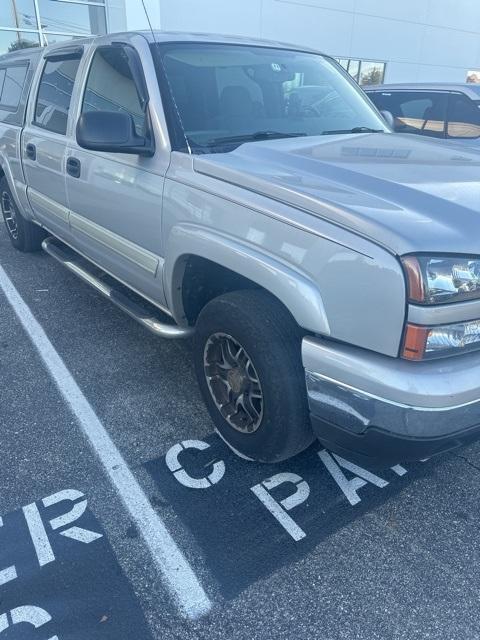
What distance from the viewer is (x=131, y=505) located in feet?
7.65

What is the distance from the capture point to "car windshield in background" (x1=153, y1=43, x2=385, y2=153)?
2.81 metres

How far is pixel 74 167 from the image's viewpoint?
11.5 ft

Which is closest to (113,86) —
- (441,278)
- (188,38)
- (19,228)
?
(188,38)

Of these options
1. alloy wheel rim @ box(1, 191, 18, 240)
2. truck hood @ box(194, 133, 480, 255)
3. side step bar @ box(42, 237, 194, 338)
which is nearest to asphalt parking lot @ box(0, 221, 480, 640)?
side step bar @ box(42, 237, 194, 338)

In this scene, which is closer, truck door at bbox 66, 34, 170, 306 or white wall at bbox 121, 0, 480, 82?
truck door at bbox 66, 34, 170, 306

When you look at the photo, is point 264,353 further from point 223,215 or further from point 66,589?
point 66,589

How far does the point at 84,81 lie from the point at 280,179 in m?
2.05

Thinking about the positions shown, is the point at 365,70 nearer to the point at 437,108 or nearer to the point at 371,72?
the point at 371,72

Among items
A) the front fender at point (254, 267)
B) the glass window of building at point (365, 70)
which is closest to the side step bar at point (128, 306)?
the front fender at point (254, 267)

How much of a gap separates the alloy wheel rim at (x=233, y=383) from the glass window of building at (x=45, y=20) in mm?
12327

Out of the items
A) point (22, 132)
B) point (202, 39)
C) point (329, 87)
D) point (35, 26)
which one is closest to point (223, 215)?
point (202, 39)

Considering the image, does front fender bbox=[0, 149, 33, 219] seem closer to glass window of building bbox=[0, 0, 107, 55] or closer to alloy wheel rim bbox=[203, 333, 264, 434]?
alloy wheel rim bbox=[203, 333, 264, 434]

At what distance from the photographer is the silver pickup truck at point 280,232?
69.6 inches

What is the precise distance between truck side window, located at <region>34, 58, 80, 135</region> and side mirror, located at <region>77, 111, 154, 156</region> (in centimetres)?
124
